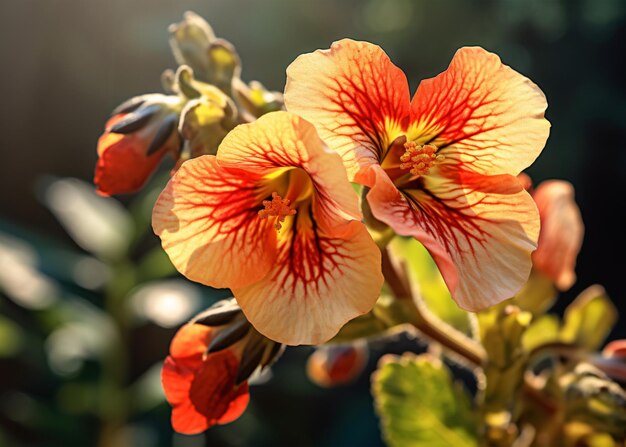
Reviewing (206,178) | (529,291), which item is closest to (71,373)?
(529,291)

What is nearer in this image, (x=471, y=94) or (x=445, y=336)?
(x=471, y=94)

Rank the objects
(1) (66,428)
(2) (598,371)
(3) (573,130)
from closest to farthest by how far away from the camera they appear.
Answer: (2) (598,371) < (1) (66,428) < (3) (573,130)

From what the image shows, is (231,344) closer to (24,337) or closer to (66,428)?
(66,428)

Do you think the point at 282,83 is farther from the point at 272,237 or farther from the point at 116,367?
the point at 272,237

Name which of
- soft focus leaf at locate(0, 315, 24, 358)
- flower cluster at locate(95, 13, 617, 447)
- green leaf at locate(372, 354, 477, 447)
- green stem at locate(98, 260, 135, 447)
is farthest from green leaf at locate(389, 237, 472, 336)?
soft focus leaf at locate(0, 315, 24, 358)

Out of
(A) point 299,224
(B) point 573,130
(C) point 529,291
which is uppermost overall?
(A) point 299,224

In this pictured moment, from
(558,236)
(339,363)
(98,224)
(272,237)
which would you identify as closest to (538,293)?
(558,236)

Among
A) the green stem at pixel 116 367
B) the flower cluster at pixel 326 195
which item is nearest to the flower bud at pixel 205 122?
the flower cluster at pixel 326 195
